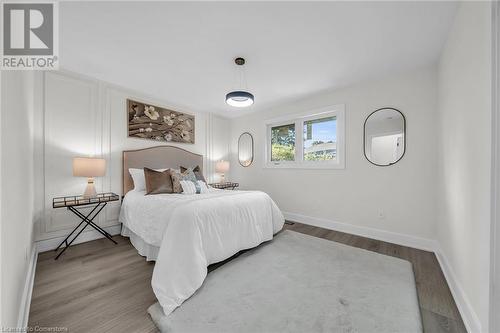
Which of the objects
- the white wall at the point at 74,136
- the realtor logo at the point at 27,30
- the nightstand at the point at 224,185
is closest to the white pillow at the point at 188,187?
the white wall at the point at 74,136

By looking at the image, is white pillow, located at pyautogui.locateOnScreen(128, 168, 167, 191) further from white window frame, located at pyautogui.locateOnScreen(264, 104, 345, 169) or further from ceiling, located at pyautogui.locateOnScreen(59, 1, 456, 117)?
white window frame, located at pyautogui.locateOnScreen(264, 104, 345, 169)

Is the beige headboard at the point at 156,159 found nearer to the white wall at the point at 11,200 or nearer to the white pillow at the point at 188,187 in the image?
the white pillow at the point at 188,187

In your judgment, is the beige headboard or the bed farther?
the beige headboard

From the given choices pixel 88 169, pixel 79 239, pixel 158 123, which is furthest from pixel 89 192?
pixel 158 123

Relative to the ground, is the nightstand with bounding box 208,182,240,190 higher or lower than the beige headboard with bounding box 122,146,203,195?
lower

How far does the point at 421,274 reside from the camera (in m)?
1.93

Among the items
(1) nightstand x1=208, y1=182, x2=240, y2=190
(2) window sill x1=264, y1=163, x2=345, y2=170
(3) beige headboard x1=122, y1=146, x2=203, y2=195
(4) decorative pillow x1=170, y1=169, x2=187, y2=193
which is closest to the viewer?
(4) decorative pillow x1=170, y1=169, x2=187, y2=193

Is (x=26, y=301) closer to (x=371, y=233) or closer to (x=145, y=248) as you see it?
(x=145, y=248)

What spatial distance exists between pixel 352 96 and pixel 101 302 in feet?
13.1

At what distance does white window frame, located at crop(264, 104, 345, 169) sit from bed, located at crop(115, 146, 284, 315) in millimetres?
1330

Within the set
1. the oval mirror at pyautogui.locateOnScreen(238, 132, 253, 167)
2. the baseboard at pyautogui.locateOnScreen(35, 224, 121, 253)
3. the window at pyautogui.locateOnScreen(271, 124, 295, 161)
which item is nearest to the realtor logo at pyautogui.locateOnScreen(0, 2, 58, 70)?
the baseboard at pyautogui.locateOnScreen(35, 224, 121, 253)

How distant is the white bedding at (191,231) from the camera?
1564 millimetres

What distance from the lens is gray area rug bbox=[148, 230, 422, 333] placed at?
130 cm

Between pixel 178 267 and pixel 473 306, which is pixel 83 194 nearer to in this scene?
pixel 178 267
